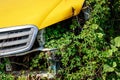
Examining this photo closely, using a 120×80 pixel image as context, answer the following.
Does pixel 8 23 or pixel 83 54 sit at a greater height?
pixel 8 23

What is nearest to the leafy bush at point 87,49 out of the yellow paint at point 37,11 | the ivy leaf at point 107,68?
the ivy leaf at point 107,68

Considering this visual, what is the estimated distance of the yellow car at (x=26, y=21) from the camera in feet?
17.3

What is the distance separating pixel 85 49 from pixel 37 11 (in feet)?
2.70

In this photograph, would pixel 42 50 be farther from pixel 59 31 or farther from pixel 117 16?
pixel 117 16

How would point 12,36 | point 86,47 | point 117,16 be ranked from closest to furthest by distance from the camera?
1. point 12,36
2. point 86,47
3. point 117,16

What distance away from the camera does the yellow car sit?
5.26 m

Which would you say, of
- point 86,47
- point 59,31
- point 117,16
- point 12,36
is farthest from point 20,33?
point 117,16

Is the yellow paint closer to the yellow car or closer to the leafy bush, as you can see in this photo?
the yellow car

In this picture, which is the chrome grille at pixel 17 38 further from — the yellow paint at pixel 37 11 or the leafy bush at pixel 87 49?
the leafy bush at pixel 87 49

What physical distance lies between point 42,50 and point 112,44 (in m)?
1.17

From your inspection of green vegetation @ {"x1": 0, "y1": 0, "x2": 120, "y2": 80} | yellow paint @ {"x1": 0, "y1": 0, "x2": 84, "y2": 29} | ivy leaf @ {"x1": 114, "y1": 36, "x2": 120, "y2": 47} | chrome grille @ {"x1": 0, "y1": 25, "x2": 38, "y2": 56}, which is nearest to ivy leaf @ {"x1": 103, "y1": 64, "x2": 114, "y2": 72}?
green vegetation @ {"x1": 0, "y1": 0, "x2": 120, "y2": 80}

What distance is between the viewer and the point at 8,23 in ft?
17.5

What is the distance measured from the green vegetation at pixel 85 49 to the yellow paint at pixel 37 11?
0.45ft

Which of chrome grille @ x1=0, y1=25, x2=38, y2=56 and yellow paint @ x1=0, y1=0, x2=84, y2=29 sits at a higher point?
yellow paint @ x1=0, y1=0, x2=84, y2=29
